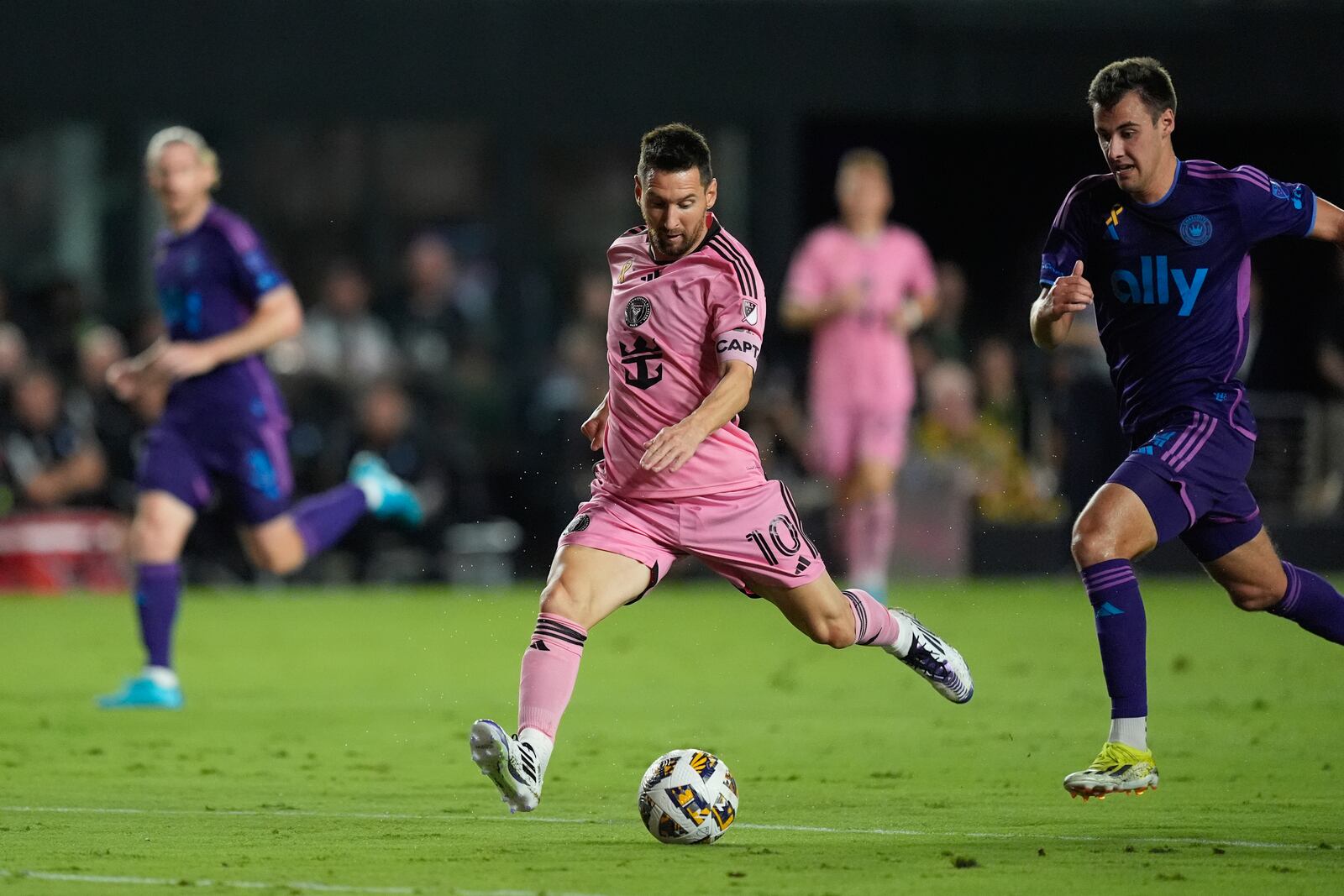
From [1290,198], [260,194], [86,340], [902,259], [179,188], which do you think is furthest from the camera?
[260,194]

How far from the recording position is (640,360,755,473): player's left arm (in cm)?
620

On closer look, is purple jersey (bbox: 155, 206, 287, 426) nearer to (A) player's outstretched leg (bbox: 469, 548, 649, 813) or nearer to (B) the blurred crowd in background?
(A) player's outstretched leg (bbox: 469, 548, 649, 813)

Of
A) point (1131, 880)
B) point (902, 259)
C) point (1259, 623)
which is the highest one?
point (902, 259)

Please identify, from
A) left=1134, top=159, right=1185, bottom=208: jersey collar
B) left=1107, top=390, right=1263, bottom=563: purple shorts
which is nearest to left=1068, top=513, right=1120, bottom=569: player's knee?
left=1107, top=390, right=1263, bottom=563: purple shorts

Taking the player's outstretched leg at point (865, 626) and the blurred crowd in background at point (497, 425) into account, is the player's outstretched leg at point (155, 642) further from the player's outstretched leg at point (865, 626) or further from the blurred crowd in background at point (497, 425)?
the blurred crowd in background at point (497, 425)

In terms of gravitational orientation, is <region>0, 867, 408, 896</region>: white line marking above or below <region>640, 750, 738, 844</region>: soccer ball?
above

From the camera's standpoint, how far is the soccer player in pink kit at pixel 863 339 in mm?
13664

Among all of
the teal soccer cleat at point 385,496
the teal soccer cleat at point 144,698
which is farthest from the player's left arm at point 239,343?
the teal soccer cleat at point 385,496

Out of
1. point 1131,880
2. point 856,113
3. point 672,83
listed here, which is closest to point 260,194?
point 672,83

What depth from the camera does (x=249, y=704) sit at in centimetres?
1020

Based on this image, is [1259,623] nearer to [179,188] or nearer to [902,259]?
[902,259]

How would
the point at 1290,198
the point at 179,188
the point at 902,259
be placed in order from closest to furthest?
the point at 1290,198, the point at 179,188, the point at 902,259

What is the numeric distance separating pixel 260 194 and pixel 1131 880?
647 inches

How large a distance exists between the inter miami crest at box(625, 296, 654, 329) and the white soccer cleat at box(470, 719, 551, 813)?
137 cm
